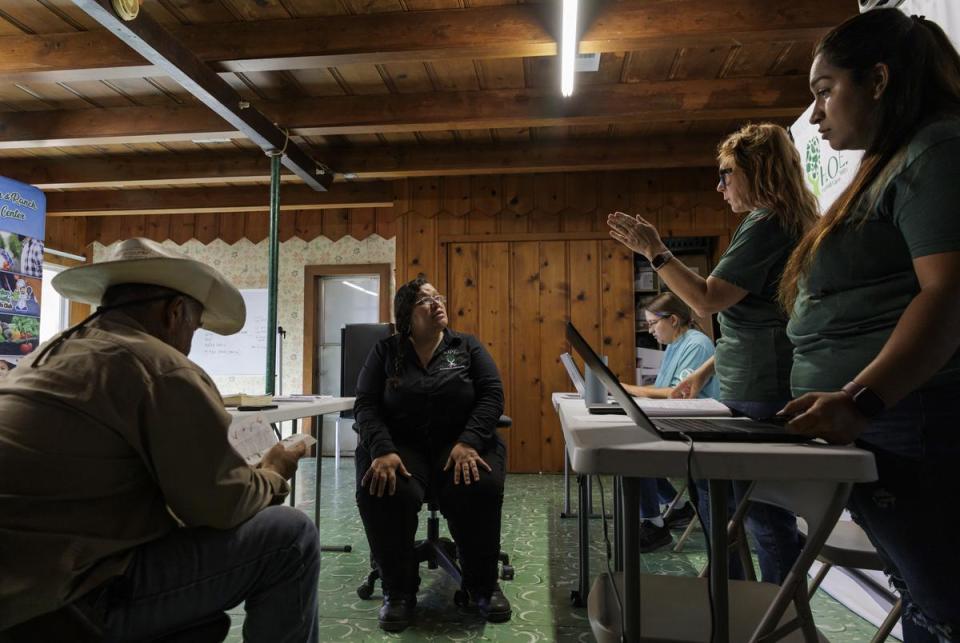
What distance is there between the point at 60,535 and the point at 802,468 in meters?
0.99

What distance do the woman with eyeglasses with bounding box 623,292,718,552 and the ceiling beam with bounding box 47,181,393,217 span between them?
9.93 feet

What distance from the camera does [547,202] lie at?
4891mm

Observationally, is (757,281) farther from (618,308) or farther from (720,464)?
(618,308)

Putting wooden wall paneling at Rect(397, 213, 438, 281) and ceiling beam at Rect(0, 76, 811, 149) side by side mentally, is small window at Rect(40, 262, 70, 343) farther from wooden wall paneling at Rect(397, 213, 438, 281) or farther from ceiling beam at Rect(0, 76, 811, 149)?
wooden wall paneling at Rect(397, 213, 438, 281)

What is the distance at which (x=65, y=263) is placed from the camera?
20.2ft

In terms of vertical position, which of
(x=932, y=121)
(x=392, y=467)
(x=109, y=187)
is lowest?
(x=392, y=467)

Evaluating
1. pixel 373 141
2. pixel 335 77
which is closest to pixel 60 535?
pixel 335 77

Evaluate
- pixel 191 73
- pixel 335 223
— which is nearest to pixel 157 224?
pixel 335 223

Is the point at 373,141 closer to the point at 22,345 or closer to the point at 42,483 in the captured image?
the point at 22,345

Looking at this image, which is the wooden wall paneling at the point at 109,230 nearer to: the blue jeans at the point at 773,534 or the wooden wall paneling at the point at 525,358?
the wooden wall paneling at the point at 525,358

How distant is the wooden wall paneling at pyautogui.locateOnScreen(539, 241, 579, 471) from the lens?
184 inches

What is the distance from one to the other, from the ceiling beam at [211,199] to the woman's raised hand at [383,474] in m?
3.69

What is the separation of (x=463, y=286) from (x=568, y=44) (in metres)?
2.44

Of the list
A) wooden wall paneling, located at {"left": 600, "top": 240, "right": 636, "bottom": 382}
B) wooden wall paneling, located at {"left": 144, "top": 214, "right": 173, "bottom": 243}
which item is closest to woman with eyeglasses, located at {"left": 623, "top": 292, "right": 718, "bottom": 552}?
wooden wall paneling, located at {"left": 600, "top": 240, "right": 636, "bottom": 382}
